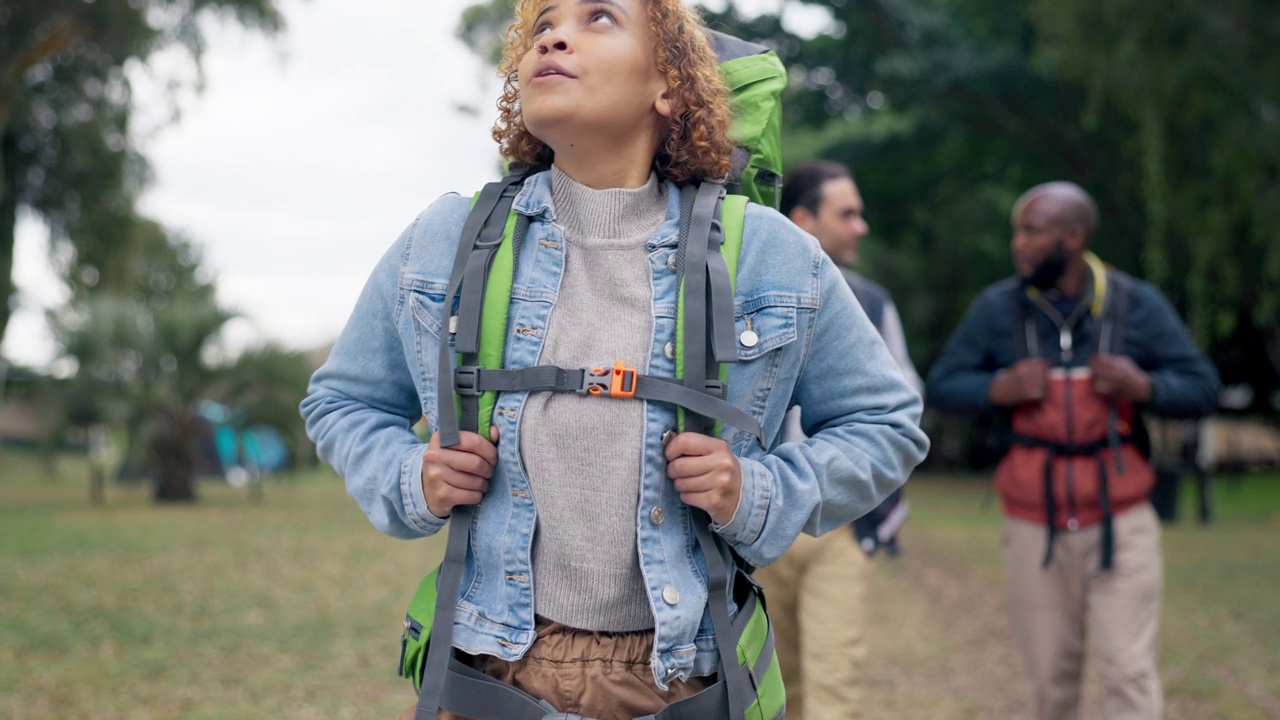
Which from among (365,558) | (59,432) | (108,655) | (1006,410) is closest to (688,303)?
(1006,410)

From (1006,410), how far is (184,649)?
18.2ft

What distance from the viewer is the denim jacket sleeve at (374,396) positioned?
2.25 m

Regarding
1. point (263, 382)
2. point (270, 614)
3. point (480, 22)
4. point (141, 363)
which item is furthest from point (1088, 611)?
point (480, 22)

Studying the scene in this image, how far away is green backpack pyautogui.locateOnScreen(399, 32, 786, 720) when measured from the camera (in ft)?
6.98

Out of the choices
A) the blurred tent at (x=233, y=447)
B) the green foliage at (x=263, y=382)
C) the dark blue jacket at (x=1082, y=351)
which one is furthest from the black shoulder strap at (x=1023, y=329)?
the blurred tent at (x=233, y=447)

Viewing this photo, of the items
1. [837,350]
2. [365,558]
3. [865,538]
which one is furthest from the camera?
[365,558]

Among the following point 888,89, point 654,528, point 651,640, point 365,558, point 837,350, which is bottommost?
point 365,558

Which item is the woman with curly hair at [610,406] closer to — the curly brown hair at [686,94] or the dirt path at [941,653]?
the curly brown hair at [686,94]

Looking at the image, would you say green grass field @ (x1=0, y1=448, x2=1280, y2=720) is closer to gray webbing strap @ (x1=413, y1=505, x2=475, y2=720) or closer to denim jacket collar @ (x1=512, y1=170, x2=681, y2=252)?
gray webbing strap @ (x1=413, y1=505, x2=475, y2=720)

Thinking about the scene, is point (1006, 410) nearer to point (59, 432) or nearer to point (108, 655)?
point (108, 655)

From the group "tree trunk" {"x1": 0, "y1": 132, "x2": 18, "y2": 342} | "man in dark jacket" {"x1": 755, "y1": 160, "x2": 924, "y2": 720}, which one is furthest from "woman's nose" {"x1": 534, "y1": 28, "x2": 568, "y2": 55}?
"tree trunk" {"x1": 0, "y1": 132, "x2": 18, "y2": 342}

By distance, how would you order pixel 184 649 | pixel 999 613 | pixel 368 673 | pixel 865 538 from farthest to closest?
pixel 999 613 → pixel 184 649 → pixel 368 673 → pixel 865 538

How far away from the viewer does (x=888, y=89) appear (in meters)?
20.2

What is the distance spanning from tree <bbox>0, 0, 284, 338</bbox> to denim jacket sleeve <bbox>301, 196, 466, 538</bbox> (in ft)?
45.4
